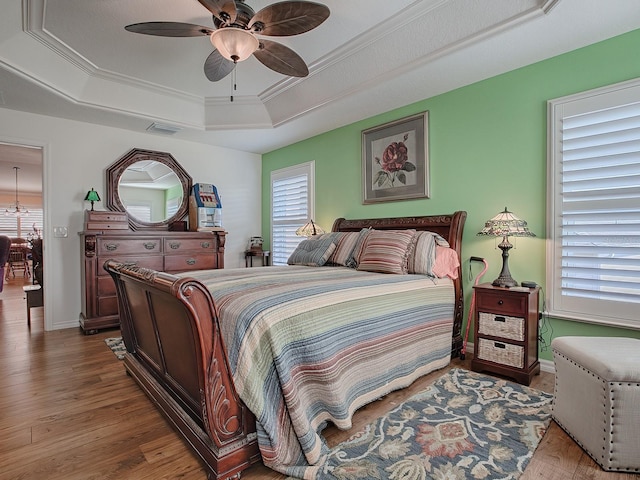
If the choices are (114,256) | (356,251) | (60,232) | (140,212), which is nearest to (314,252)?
(356,251)

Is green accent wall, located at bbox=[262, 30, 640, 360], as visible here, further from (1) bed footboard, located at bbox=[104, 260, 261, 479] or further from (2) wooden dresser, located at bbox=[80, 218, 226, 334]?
(2) wooden dresser, located at bbox=[80, 218, 226, 334]

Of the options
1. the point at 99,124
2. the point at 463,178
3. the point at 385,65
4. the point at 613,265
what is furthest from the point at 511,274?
the point at 99,124

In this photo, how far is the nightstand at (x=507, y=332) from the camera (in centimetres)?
238

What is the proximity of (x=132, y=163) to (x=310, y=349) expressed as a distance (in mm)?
4050

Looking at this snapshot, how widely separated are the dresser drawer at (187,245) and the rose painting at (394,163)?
7.99ft

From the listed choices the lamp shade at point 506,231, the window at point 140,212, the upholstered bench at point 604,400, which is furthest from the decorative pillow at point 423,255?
the window at point 140,212

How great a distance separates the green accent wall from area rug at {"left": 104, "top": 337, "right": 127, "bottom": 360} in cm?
305

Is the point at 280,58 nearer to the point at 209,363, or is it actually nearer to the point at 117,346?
the point at 209,363

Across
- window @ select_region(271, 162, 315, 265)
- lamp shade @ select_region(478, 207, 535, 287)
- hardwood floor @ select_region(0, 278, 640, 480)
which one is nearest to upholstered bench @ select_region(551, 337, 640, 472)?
hardwood floor @ select_region(0, 278, 640, 480)

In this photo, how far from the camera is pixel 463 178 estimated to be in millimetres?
3182

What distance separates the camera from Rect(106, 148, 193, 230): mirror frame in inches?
167

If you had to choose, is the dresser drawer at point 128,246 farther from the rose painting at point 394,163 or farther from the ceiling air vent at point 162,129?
the rose painting at point 394,163

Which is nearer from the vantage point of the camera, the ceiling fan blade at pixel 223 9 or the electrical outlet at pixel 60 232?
the ceiling fan blade at pixel 223 9

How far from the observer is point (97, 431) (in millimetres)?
1854
